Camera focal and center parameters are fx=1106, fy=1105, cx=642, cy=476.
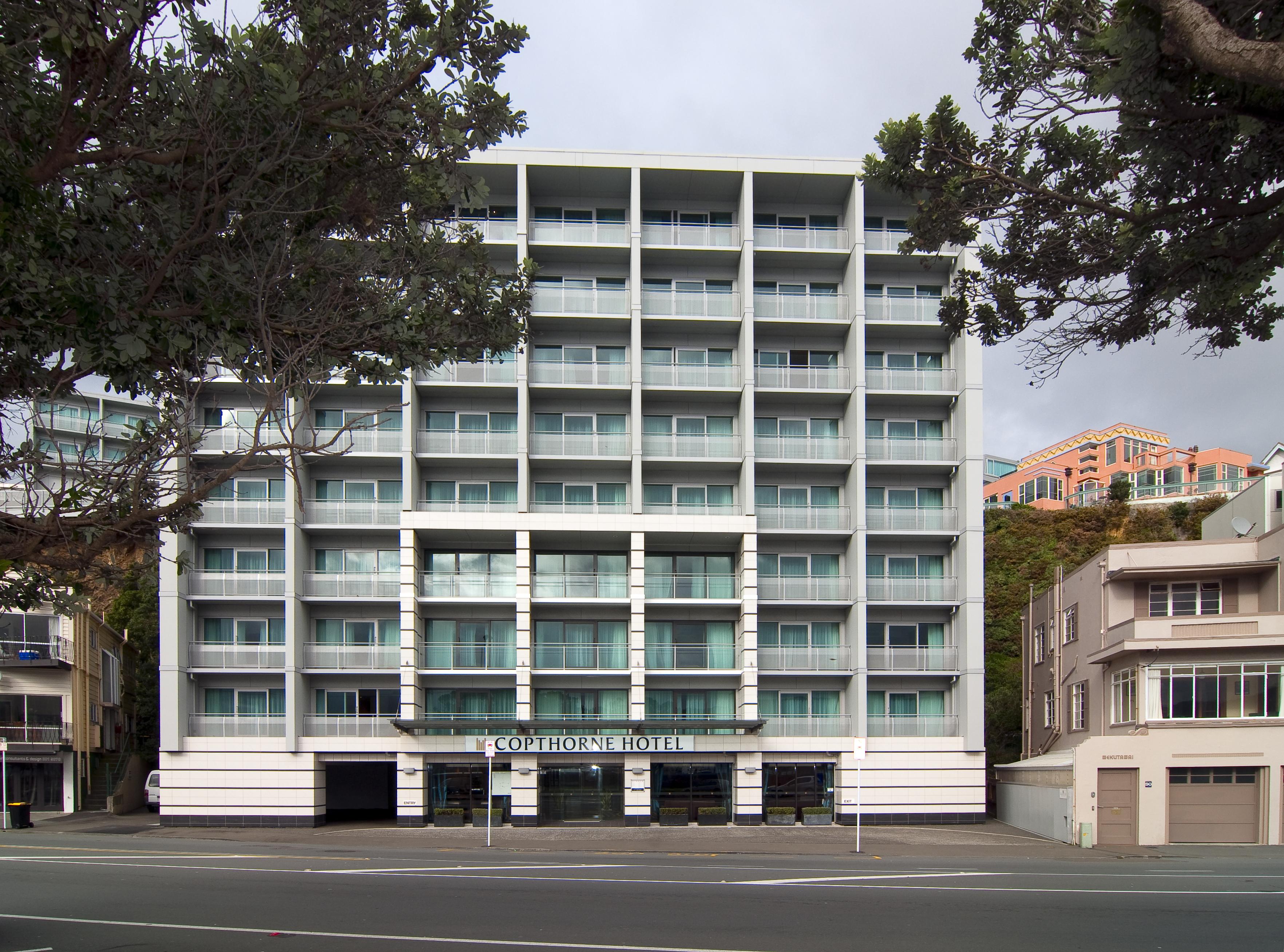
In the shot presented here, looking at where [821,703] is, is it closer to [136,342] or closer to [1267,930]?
[1267,930]

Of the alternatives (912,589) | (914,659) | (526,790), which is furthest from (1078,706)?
(526,790)

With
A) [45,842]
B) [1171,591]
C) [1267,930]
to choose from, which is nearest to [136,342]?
[1267,930]

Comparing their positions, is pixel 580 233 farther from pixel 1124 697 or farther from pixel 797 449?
pixel 1124 697

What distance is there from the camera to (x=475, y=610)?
39094 millimetres

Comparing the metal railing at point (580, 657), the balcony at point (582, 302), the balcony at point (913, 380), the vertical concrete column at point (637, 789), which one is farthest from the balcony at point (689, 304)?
the vertical concrete column at point (637, 789)

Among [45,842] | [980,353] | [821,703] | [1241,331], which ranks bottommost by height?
[45,842]

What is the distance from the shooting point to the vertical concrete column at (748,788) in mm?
37375

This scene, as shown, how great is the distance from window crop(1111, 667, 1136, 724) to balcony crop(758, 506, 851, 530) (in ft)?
32.5

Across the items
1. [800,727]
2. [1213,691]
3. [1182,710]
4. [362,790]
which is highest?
[1213,691]

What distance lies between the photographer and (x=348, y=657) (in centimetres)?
3822

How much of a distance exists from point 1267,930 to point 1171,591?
21443mm

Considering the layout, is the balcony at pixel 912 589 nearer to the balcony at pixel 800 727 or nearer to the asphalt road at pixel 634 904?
the balcony at pixel 800 727

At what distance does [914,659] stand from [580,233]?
19278 millimetres

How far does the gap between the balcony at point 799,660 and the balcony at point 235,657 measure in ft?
54.8
